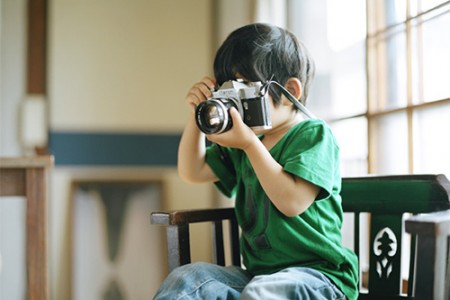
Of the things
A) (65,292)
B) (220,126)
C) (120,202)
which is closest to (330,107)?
(220,126)

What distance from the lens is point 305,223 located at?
1.07m

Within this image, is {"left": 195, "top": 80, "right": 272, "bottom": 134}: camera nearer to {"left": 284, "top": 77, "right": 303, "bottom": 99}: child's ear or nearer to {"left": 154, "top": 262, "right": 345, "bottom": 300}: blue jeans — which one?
{"left": 284, "top": 77, "right": 303, "bottom": 99}: child's ear

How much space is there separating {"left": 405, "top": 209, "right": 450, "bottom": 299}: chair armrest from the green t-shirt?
30 cm

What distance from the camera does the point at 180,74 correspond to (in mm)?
2678

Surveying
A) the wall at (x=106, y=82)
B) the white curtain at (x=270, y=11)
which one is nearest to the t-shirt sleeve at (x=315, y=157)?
the white curtain at (x=270, y=11)

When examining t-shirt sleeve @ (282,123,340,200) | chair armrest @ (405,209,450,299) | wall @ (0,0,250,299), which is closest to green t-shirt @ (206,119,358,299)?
t-shirt sleeve @ (282,123,340,200)

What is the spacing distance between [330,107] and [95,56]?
1.21 metres

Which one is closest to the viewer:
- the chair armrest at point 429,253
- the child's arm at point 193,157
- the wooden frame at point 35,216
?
the chair armrest at point 429,253

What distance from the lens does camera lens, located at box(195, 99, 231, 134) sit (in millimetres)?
1000

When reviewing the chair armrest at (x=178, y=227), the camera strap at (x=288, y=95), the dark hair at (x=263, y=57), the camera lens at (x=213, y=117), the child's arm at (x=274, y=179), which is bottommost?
the chair armrest at (x=178, y=227)

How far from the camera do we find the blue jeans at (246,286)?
0.91m

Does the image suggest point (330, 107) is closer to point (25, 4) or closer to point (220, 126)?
point (220, 126)

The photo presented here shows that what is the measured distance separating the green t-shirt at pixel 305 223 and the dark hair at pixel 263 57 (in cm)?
11

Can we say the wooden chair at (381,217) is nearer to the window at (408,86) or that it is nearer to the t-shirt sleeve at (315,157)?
the t-shirt sleeve at (315,157)
